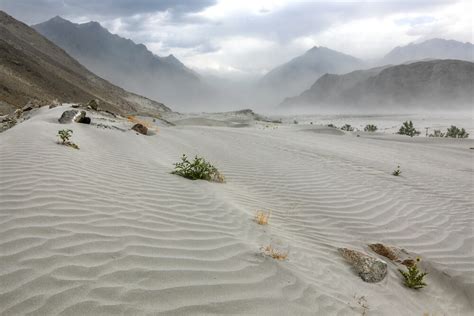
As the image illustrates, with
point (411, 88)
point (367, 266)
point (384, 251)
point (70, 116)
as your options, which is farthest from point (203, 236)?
point (411, 88)

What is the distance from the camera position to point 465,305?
4.26 m

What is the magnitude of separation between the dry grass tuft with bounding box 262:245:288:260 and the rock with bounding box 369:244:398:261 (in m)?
1.57

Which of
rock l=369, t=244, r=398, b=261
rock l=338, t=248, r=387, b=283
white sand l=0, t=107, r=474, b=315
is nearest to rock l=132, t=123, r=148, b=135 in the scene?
white sand l=0, t=107, r=474, b=315

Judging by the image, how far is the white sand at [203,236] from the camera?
10.2ft

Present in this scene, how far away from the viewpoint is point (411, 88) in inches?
4552

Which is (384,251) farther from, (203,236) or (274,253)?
(203,236)

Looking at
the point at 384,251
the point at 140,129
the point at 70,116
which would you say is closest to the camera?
the point at 384,251

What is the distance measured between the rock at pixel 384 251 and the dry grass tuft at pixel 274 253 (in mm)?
1568

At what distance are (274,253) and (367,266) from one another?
114cm

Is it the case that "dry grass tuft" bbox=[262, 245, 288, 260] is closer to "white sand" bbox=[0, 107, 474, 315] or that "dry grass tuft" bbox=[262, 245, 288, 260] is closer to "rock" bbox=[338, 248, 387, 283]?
"white sand" bbox=[0, 107, 474, 315]

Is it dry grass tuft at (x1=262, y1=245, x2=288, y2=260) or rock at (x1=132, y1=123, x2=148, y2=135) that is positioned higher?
rock at (x1=132, y1=123, x2=148, y2=135)

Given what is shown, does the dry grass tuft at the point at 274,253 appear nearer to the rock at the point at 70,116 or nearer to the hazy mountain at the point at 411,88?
the rock at the point at 70,116

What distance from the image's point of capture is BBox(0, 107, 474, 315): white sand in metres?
3.11

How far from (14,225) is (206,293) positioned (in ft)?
6.86
